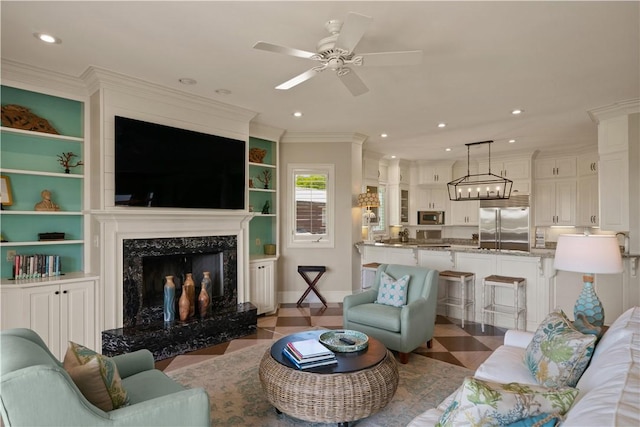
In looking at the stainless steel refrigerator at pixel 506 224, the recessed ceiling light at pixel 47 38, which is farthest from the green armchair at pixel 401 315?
the stainless steel refrigerator at pixel 506 224

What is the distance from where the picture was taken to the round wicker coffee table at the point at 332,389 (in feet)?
6.86

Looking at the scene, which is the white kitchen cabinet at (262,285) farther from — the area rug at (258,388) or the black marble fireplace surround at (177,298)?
the area rug at (258,388)

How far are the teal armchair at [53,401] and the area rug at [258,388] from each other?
0.85 metres

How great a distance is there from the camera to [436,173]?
8.16m

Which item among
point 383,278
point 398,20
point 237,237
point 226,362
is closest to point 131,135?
point 237,237

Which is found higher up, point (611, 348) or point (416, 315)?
point (611, 348)

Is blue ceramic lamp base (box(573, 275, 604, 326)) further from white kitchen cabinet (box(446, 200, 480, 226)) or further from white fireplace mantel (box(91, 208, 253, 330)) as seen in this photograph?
white kitchen cabinet (box(446, 200, 480, 226))

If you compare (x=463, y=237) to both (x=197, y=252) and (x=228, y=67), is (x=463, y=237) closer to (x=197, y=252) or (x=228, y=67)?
(x=197, y=252)

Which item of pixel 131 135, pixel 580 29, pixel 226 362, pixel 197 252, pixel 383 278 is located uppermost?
pixel 580 29

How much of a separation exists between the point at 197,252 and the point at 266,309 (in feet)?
4.64

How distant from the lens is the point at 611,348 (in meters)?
1.58

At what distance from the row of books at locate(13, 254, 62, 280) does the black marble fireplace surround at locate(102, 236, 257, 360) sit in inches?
23.4

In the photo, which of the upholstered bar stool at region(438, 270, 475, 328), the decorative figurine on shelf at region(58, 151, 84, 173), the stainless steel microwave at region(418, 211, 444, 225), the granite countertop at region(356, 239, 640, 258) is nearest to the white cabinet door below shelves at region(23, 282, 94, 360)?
the decorative figurine on shelf at region(58, 151, 84, 173)

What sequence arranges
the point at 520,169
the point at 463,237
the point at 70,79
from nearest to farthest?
1. the point at 70,79
2. the point at 520,169
3. the point at 463,237
